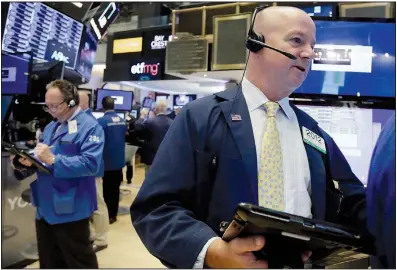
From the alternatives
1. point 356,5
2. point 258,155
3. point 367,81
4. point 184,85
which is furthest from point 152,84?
point 258,155

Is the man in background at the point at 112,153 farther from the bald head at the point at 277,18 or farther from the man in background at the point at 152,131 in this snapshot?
the bald head at the point at 277,18

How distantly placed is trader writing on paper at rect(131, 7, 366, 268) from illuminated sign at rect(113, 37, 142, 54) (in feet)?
30.8

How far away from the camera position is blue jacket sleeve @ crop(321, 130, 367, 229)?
1.12 m

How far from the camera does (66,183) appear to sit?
2.53 m

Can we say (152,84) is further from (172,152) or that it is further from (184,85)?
(172,152)

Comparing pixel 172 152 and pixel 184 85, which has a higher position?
pixel 184 85

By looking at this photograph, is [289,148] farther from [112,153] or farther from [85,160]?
[112,153]

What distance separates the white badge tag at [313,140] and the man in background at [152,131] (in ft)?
16.6

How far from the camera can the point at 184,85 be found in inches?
498

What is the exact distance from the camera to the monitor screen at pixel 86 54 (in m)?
5.99

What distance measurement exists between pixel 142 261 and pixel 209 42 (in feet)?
8.95

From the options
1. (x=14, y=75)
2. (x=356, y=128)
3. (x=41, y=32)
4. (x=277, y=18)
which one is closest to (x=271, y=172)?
(x=277, y=18)

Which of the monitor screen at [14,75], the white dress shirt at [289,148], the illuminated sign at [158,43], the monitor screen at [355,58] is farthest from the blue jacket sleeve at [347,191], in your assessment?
the illuminated sign at [158,43]

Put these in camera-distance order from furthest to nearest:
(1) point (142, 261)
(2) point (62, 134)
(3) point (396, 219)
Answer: (1) point (142, 261)
(2) point (62, 134)
(3) point (396, 219)
